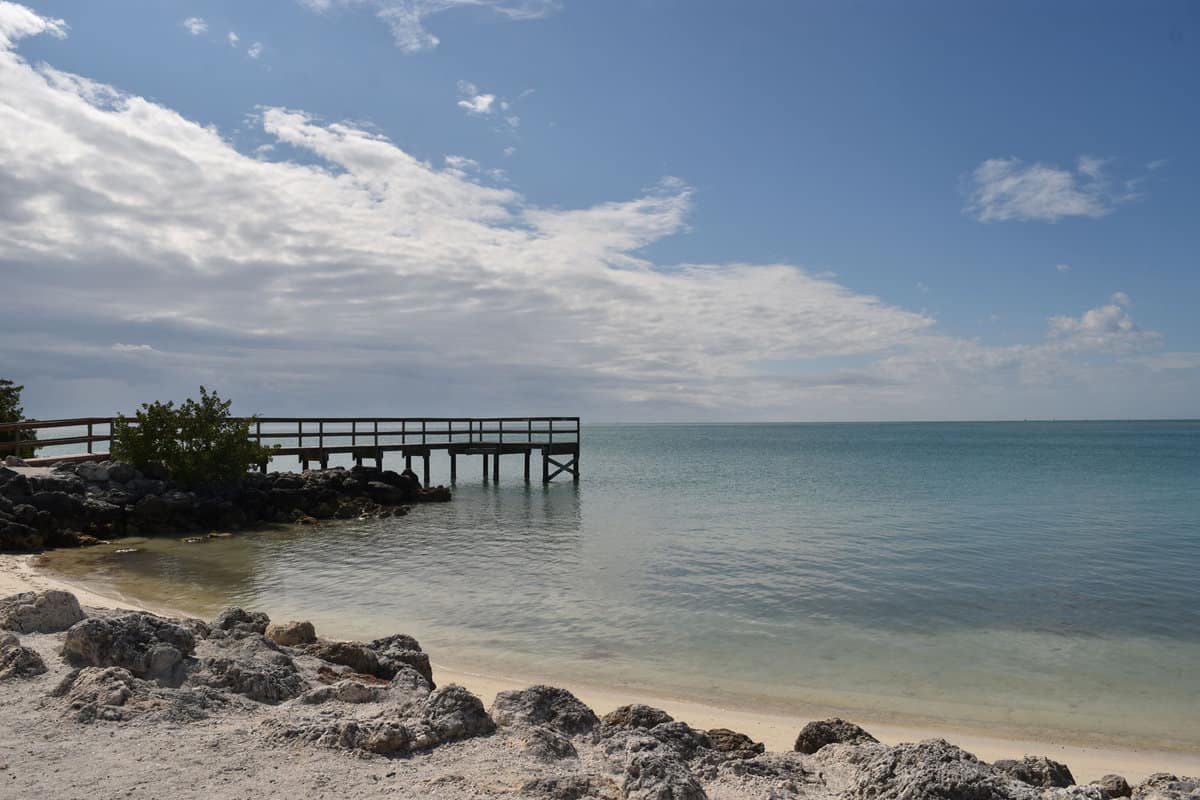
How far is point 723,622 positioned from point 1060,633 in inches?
217

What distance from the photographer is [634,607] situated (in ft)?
48.2

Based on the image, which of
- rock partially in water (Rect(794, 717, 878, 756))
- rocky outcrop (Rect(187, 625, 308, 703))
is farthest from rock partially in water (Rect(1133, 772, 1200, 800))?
rocky outcrop (Rect(187, 625, 308, 703))

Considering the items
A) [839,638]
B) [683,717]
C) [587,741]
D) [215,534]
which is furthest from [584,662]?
[215,534]

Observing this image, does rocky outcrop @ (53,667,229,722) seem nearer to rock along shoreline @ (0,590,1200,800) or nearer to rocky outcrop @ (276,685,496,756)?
rock along shoreline @ (0,590,1200,800)

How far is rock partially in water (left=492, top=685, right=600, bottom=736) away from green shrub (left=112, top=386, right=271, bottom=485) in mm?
24164

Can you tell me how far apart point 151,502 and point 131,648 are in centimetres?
1955

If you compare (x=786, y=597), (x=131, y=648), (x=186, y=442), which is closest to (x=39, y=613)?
(x=131, y=648)

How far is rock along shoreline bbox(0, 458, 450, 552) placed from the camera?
69.3 ft

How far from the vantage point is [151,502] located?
24219 millimetres

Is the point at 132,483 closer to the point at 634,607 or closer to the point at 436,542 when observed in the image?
the point at 436,542

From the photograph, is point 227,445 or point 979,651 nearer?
point 979,651

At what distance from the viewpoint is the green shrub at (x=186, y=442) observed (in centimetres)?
2692

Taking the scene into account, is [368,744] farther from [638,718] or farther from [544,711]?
[638,718]

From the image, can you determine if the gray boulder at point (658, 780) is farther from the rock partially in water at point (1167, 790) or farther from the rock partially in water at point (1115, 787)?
the rock partially in water at point (1115, 787)
